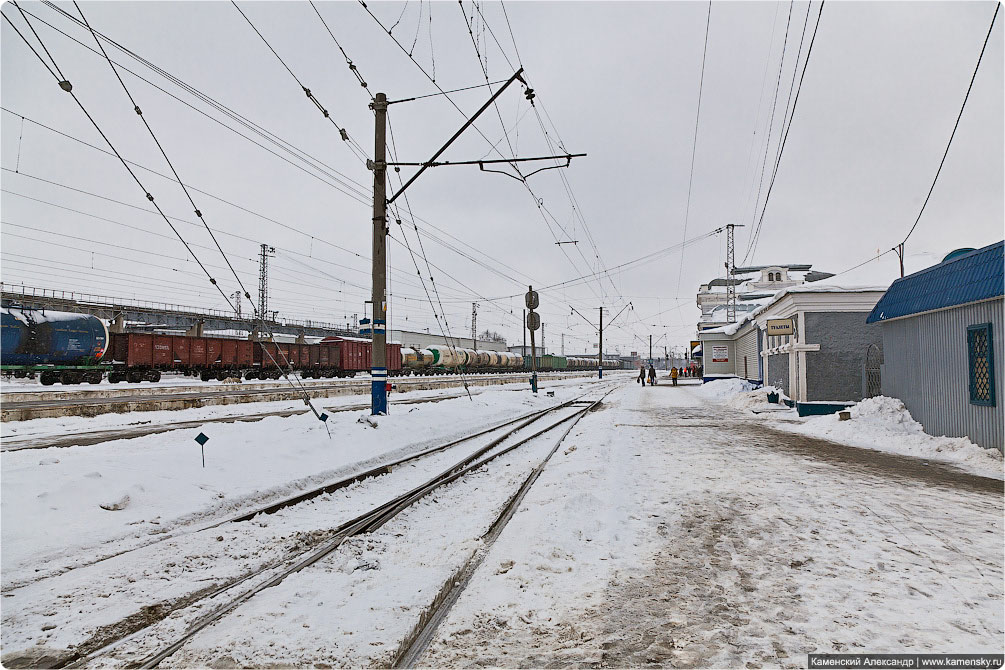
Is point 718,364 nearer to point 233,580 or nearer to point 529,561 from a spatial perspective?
point 529,561

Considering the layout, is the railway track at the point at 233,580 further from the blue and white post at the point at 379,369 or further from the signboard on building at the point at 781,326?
the signboard on building at the point at 781,326

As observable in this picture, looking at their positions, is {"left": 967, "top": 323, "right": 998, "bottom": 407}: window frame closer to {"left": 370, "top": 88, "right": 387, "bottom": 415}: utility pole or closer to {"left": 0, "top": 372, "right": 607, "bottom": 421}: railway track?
{"left": 370, "top": 88, "right": 387, "bottom": 415}: utility pole

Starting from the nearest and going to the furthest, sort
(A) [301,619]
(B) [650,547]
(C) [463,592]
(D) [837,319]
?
(A) [301,619] → (C) [463,592] → (B) [650,547] → (D) [837,319]

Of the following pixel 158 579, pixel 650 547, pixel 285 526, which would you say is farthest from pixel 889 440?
pixel 158 579

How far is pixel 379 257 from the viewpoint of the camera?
13.0 meters

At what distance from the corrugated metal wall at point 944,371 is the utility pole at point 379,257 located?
1227 centimetres

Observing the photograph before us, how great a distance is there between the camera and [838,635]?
132 inches

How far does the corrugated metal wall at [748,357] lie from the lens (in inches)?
1156

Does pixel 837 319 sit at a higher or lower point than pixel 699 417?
higher

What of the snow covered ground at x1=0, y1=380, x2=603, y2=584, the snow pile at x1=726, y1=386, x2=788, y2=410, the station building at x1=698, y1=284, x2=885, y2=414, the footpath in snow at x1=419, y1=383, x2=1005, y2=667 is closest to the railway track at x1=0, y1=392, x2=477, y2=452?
the snow covered ground at x1=0, y1=380, x2=603, y2=584

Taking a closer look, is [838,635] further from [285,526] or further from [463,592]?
[285,526]

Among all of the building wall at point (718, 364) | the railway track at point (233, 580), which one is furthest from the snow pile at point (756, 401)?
the building wall at point (718, 364)

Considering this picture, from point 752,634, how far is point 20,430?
15.7 metres

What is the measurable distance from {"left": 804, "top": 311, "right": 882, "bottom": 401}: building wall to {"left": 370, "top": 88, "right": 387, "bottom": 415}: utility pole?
547 inches
